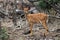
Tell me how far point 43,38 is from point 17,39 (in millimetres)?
1004

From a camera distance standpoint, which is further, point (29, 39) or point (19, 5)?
point (19, 5)

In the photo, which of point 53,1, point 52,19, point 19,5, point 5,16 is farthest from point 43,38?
point 19,5

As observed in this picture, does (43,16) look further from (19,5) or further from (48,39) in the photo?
(19,5)

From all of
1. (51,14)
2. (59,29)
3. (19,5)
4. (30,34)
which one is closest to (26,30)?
(30,34)

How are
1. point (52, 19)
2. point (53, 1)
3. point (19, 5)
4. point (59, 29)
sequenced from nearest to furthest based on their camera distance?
point (53, 1)
point (59, 29)
point (52, 19)
point (19, 5)

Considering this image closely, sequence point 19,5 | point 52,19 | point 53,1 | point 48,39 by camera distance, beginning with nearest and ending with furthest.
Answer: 1. point 53,1
2. point 48,39
3. point 52,19
4. point 19,5

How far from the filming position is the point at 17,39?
947 centimetres

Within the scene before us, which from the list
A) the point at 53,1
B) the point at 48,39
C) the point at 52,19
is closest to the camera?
the point at 53,1

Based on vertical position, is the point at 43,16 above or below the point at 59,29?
above

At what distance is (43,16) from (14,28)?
1869 mm

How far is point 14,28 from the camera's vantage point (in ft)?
36.8

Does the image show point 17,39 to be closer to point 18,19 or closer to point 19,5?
point 18,19

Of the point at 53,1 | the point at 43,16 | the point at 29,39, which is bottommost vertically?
the point at 29,39

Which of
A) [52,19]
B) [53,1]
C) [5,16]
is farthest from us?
[5,16]
